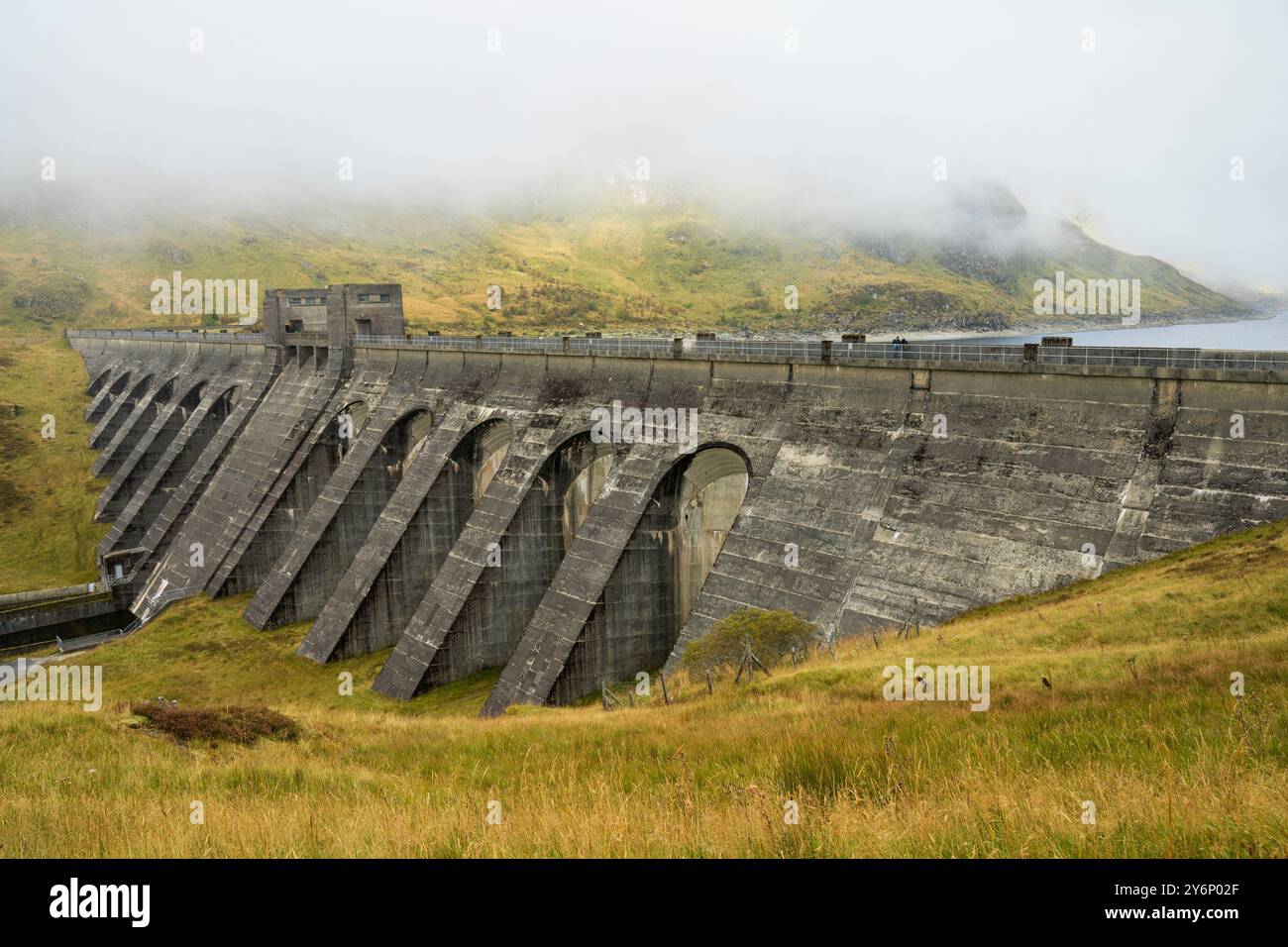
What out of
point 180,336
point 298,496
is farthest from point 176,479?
point 180,336

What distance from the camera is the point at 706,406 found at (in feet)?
113

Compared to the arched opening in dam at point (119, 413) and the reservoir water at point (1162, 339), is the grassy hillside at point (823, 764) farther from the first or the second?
the reservoir water at point (1162, 339)

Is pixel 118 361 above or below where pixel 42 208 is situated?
below

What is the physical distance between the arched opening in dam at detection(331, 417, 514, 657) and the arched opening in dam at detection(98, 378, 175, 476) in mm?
42917

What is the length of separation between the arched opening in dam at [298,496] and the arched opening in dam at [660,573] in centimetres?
2542

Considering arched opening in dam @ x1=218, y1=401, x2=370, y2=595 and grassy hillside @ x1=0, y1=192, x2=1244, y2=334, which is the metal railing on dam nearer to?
arched opening in dam @ x1=218, y1=401, x2=370, y2=595

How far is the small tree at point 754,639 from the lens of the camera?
24.1 m

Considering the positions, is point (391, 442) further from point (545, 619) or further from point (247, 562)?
point (545, 619)

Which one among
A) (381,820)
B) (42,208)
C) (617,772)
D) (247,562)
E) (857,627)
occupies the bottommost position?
(247,562)

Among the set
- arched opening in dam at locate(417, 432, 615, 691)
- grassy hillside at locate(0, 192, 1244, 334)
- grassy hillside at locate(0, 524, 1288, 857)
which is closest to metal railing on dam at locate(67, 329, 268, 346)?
grassy hillside at locate(0, 192, 1244, 334)

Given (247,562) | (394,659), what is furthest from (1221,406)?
(247,562)

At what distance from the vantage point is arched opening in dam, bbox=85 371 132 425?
8519cm

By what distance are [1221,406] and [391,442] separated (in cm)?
3966

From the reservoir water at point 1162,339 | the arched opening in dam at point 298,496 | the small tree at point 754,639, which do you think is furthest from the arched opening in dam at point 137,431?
the reservoir water at point 1162,339
